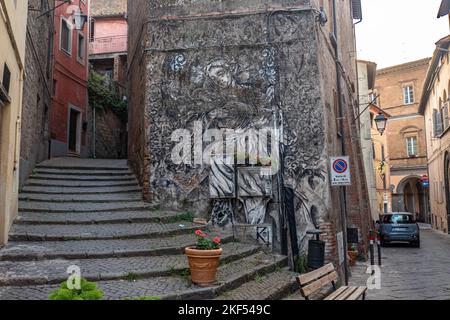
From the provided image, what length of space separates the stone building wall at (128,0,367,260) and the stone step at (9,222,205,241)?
4.54 feet

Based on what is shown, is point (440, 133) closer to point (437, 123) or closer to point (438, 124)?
point (438, 124)

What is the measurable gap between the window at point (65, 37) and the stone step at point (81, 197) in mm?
11806

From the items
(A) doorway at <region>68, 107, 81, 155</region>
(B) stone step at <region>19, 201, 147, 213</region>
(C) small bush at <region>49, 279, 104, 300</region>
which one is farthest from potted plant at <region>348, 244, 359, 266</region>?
(A) doorway at <region>68, 107, 81, 155</region>

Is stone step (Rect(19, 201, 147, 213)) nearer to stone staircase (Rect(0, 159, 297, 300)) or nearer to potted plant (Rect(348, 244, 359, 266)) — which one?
stone staircase (Rect(0, 159, 297, 300))

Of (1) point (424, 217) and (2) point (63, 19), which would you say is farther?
(1) point (424, 217)

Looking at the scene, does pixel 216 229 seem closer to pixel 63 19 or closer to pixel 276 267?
pixel 276 267

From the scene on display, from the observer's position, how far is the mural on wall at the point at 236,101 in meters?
9.19

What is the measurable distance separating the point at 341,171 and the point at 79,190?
6657mm

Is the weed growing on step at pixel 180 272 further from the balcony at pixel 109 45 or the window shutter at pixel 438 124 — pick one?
the window shutter at pixel 438 124

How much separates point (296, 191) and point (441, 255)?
8.05m

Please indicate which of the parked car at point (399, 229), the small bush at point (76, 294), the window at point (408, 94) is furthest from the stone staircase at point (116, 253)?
the window at point (408, 94)

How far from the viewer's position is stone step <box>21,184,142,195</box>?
34.0 feet
